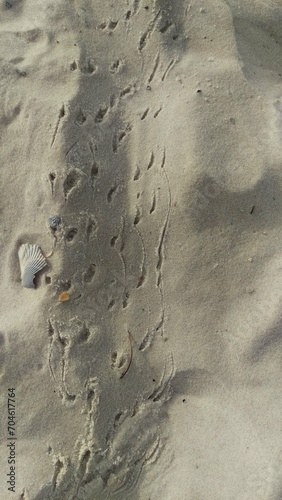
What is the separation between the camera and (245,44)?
3.69 m

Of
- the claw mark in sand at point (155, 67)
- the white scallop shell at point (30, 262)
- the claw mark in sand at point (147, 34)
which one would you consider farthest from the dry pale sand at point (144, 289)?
the claw mark in sand at point (147, 34)

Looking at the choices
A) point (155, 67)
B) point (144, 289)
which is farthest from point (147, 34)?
point (144, 289)

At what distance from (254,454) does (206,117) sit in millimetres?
2323

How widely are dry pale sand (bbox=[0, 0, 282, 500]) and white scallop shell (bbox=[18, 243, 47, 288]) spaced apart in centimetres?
5

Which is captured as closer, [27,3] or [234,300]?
[234,300]

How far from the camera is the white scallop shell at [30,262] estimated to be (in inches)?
127

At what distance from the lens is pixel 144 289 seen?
3.32m

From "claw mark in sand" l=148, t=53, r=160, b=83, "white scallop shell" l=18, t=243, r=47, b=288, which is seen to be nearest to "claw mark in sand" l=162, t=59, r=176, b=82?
"claw mark in sand" l=148, t=53, r=160, b=83

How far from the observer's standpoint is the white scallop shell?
3221 mm

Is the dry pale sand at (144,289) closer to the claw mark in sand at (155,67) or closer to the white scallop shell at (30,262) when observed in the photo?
the white scallop shell at (30,262)

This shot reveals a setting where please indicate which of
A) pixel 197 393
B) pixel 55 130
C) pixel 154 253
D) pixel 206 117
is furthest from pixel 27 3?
pixel 197 393

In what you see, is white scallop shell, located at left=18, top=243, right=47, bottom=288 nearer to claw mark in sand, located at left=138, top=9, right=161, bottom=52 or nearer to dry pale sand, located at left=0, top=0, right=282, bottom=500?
dry pale sand, located at left=0, top=0, right=282, bottom=500

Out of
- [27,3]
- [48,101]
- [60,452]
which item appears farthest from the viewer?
[27,3]

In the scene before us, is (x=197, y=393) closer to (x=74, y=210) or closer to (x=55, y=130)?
(x=74, y=210)
